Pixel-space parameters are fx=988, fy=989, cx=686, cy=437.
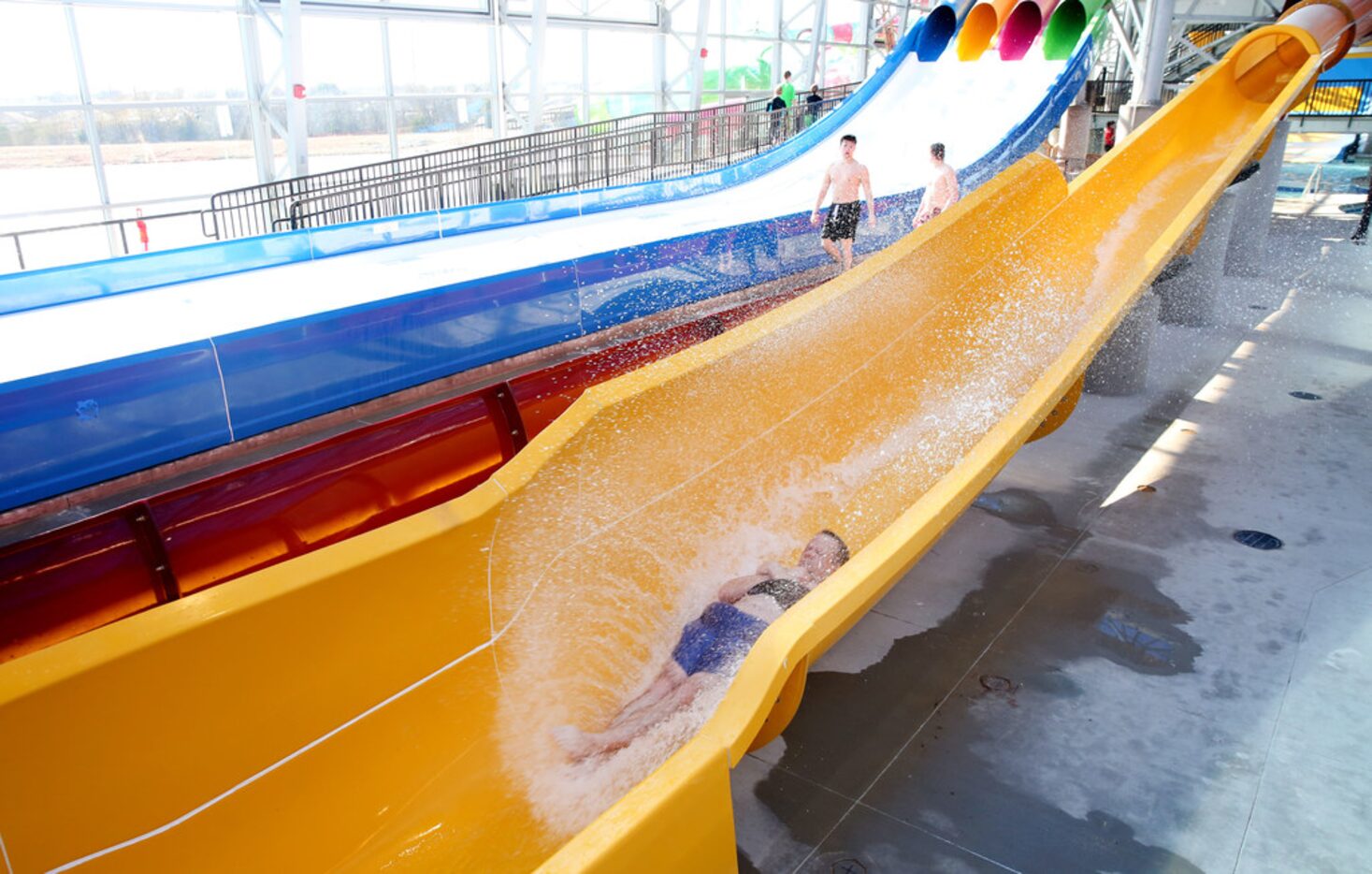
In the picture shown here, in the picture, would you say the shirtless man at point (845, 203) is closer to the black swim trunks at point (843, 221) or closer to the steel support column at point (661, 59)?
the black swim trunks at point (843, 221)

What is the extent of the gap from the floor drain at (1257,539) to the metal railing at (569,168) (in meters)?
7.46

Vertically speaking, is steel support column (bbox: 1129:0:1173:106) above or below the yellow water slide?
above

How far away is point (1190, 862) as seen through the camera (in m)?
2.49

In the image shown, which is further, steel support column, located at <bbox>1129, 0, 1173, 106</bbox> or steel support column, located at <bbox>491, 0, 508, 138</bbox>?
steel support column, located at <bbox>491, 0, 508, 138</bbox>

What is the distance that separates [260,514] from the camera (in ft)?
10.8

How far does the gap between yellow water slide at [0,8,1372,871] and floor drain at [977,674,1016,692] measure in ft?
2.11

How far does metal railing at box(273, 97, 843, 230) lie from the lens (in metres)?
9.95

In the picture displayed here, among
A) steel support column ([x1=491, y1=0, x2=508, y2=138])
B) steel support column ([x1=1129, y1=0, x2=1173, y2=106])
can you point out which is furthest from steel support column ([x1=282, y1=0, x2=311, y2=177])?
steel support column ([x1=1129, y1=0, x2=1173, y2=106])

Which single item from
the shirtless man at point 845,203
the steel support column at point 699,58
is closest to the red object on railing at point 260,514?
the shirtless man at point 845,203

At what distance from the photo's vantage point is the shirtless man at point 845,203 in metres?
7.81

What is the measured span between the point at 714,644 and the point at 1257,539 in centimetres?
259

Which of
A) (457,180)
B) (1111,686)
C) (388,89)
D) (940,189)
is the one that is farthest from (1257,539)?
(388,89)

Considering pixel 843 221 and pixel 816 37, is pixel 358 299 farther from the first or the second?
pixel 816 37

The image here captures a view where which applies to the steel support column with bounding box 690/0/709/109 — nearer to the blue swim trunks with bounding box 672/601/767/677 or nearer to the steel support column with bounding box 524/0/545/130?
the steel support column with bounding box 524/0/545/130
